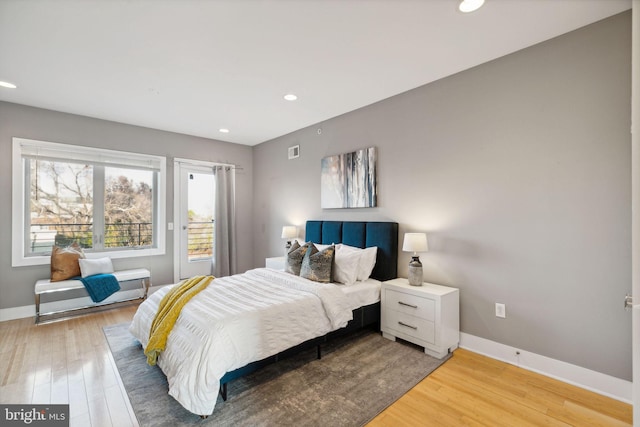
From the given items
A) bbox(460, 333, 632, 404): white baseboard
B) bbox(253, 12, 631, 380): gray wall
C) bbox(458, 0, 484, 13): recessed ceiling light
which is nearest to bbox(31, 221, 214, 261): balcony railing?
bbox(253, 12, 631, 380): gray wall

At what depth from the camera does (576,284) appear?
2166 mm

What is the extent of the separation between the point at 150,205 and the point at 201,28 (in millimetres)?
3411

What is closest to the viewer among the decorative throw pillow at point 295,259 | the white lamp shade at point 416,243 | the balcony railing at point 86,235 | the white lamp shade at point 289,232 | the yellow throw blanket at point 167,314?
the yellow throw blanket at point 167,314

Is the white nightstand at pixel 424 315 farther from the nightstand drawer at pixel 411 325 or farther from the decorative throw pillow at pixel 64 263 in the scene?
the decorative throw pillow at pixel 64 263

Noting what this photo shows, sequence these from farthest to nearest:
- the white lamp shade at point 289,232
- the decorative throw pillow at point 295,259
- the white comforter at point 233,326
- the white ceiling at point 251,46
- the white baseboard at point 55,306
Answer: the white lamp shade at point 289,232, the white baseboard at point 55,306, the decorative throw pillow at point 295,259, the white ceiling at point 251,46, the white comforter at point 233,326

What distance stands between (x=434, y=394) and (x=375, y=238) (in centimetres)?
165

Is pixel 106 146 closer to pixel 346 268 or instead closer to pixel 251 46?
pixel 251 46

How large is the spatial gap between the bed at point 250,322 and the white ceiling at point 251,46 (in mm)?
1716

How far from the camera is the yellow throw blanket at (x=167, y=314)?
216 centimetres

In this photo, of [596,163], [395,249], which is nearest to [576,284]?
[596,163]

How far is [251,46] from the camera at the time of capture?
2344 mm

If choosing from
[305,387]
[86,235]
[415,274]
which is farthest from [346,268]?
[86,235]

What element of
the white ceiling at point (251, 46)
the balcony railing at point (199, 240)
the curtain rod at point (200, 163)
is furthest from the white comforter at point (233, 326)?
the curtain rod at point (200, 163)

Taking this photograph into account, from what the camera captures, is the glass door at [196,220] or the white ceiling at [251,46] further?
the glass door at [196,220]
